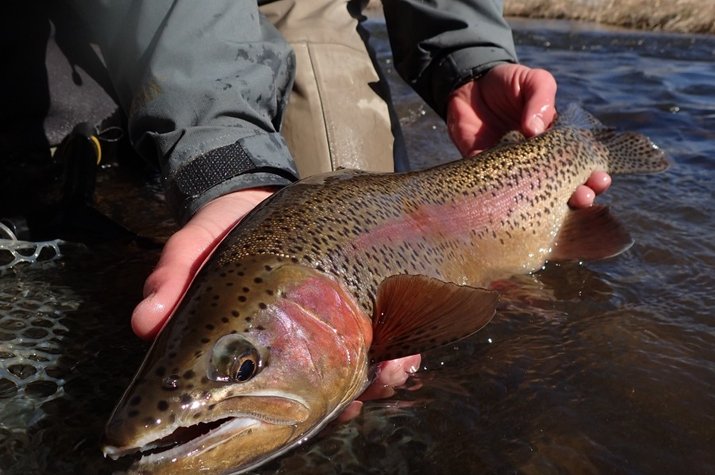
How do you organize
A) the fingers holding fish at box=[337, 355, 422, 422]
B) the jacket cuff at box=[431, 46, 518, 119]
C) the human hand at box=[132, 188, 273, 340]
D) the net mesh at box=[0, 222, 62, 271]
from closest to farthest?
the human hand at box=[132, 188, 273, 340]
the fingers holding fish at box=[337, 355, 422, 422]
the net mesh at box=[0, 222, 62, 271]
the jacket cuff at box=[431, 46, 518, 119]

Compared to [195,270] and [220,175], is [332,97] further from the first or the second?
[195,270]

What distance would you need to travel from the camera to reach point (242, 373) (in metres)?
1.77

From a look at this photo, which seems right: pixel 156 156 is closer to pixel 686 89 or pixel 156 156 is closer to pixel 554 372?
pixel 554 372

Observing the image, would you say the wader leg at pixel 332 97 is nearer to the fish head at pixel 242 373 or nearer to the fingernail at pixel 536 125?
the fingernail at pixel 536 125

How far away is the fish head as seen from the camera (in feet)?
5.46

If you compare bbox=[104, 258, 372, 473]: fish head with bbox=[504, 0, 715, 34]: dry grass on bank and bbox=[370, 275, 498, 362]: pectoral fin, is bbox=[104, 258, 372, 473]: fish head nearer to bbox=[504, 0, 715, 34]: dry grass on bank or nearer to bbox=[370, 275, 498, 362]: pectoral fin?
bbox=[370, 275, 498, 362]: pectoral fin

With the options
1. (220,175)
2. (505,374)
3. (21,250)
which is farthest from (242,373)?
(21,250)

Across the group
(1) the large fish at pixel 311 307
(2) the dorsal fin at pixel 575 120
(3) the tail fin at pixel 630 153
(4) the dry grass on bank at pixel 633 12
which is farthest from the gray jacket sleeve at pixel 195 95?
(4) the dry grass on bank at pixel 633 12

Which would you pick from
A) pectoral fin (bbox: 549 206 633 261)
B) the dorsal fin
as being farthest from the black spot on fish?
the dorsal fin

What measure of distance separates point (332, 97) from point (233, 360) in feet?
6.93

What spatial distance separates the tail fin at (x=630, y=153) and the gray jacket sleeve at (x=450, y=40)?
25.6 inches

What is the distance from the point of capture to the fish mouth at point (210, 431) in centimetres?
165

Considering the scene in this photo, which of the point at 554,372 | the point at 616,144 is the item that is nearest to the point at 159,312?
the point at 554,372

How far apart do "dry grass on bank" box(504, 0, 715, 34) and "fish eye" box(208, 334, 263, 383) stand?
12.3m
